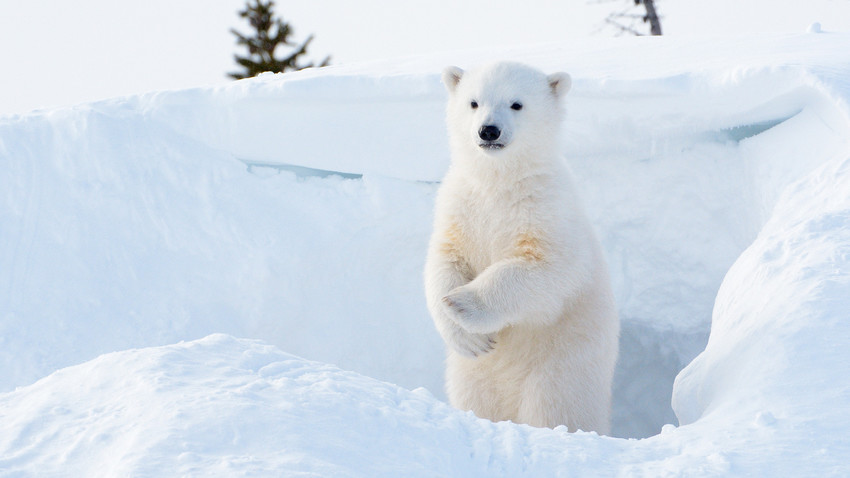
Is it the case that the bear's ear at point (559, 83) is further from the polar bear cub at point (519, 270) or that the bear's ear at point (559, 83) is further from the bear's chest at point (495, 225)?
the bear's chest at point (495, 225)

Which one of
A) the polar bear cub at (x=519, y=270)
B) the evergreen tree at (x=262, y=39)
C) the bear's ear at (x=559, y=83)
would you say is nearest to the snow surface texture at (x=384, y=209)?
the polar bear cub at (x=519, y=270)

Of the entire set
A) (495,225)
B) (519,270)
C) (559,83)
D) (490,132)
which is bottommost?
(519,270)

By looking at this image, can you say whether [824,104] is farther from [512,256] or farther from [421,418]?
[421,418]

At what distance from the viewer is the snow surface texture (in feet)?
11.6

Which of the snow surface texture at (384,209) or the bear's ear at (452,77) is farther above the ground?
the bear's ear at (452,77)

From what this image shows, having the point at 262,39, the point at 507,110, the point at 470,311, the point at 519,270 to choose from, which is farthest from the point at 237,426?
the point at 262,39

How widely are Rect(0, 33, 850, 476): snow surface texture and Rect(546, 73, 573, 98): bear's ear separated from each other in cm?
89

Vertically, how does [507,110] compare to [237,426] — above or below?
above

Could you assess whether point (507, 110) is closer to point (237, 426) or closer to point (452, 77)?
point (452, 77)

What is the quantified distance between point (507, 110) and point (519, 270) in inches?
23.7

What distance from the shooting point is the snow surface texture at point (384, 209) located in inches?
139

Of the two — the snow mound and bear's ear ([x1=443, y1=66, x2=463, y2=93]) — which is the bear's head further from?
the snow mound

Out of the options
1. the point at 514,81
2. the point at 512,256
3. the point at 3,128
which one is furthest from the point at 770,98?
the point at 3,128

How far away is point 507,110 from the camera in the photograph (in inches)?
121
